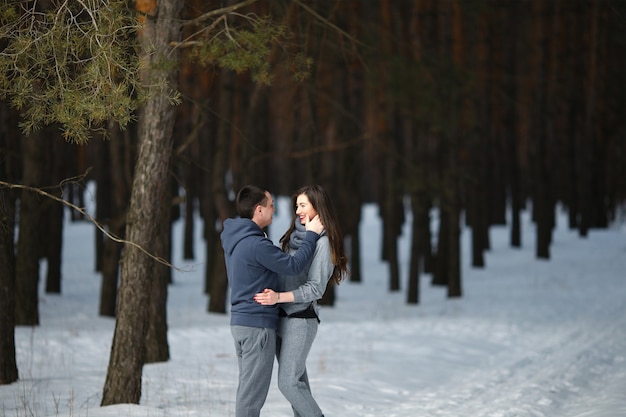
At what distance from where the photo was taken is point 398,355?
12648 mm

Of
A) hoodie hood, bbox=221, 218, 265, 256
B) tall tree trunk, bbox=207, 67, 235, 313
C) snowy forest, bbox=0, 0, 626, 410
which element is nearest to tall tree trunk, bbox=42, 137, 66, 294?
snowy forest, bbox=0, 0, 626, 410

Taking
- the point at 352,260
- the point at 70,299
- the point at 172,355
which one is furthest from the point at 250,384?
the point at 352,260

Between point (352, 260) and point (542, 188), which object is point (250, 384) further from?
point (542, 188)

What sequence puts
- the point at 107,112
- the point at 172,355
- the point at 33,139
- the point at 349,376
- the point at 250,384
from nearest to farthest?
the point at 250,384, the point at 107,112, the point at 349,376, the point at 172,355, the point at 33,139

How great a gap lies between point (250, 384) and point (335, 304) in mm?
14263

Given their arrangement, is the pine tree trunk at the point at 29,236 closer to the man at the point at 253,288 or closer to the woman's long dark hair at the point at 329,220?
the man at the point at 253,288

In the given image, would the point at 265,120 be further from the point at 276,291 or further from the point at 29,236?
the point at 276,291

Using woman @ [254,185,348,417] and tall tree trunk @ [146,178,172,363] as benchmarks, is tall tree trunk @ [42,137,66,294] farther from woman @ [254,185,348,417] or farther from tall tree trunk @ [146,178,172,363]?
woman @ [254,185,348,417]

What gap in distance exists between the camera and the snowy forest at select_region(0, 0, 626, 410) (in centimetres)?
703

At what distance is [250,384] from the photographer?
600 cm

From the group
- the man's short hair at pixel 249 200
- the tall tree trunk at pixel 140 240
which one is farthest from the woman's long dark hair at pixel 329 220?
the tall tree trunk at pixel 140 240

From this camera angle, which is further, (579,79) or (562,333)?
(579,79)

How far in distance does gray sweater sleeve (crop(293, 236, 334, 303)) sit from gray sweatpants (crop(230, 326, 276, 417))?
0.34 m

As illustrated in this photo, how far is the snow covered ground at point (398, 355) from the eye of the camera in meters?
8.64
